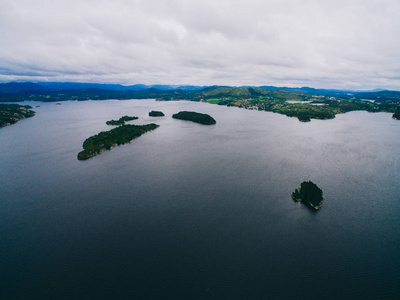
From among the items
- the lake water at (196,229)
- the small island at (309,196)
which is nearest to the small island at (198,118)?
the lake water at (196,229)

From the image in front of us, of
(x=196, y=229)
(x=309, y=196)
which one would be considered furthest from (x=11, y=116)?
(x=309, y=196)

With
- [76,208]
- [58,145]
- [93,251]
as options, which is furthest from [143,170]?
[58,145]

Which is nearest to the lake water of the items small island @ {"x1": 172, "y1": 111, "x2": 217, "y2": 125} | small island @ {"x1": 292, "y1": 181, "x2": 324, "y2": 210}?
small island @ {"x1": 292, "y1": 181, "x2": 324, "y2": 210}

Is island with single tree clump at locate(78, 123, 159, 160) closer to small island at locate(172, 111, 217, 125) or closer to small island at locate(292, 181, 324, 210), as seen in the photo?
small island at locate(172, 111, 217, 125)

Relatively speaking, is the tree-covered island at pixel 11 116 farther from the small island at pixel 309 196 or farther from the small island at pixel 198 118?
the small island at pixel 309 196

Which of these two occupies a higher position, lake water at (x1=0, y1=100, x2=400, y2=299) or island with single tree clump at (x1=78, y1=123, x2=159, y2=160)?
island with single tree clump at (x1=78, y1=123, x2=159, y2=160)

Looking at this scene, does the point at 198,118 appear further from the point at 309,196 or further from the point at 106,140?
the point at 309,196

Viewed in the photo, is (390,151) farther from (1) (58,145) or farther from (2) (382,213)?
(1) (58,145)
